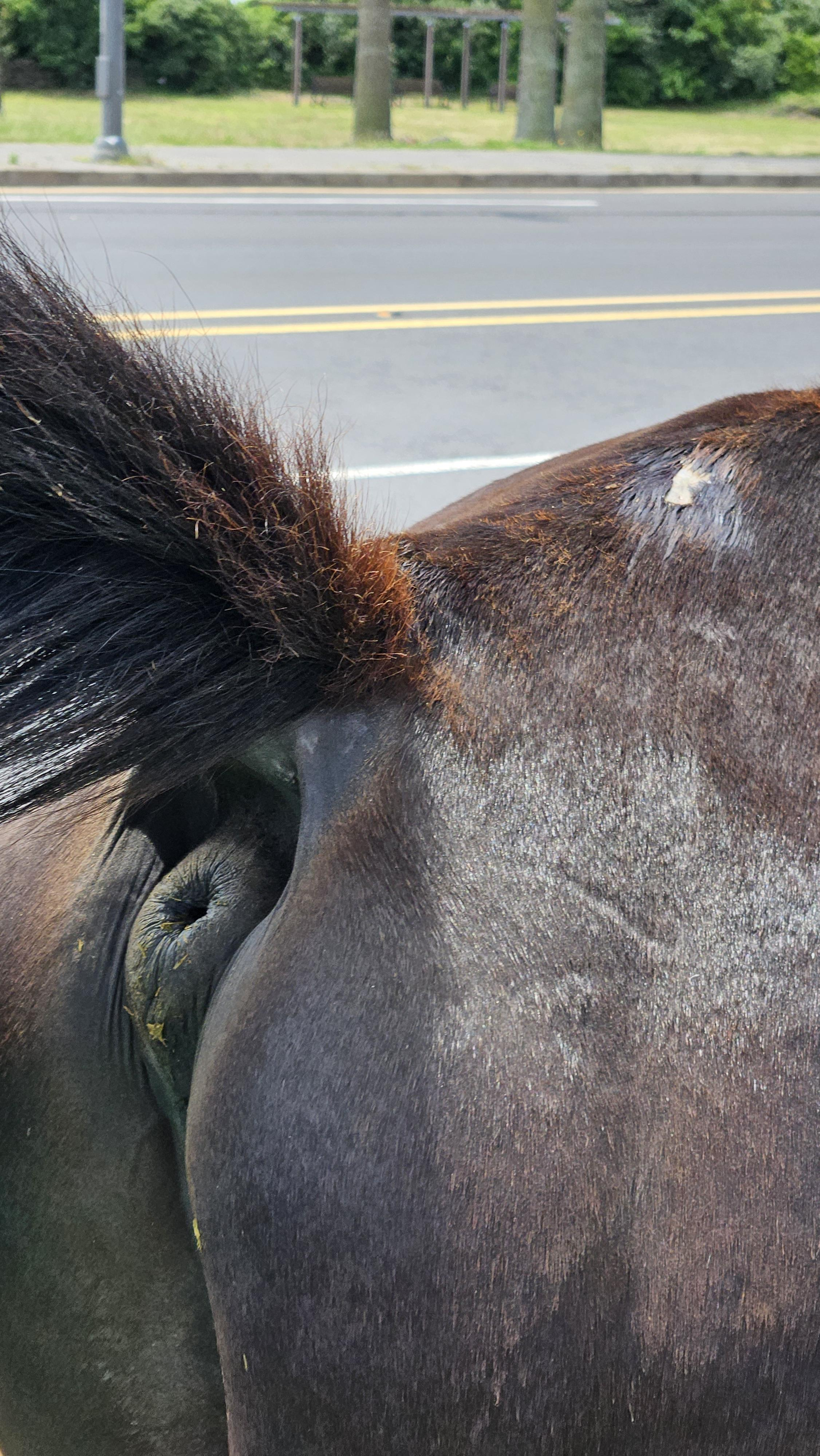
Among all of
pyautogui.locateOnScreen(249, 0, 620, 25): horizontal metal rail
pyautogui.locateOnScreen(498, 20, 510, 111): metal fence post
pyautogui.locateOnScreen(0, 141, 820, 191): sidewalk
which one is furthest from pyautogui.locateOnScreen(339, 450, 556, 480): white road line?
pyautogui.locateOnScreen(249, 0, 620, 25): horizontal metal rail

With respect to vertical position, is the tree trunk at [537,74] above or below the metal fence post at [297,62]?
below

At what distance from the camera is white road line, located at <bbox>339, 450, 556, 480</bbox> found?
19.9 ft

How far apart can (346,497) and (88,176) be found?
15.5 metres

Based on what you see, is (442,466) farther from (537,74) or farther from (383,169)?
(537,74)

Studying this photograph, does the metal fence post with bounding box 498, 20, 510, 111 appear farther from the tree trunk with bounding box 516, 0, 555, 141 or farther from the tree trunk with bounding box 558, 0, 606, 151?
the tree trunk with bounding box 558, 0, 606, 151

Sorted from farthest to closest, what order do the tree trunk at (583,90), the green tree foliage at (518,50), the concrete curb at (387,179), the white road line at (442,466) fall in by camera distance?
the green tree foliage at (518,50) → the tree trunk at (583,90) → the concrete curb at (387,179) → the white road line at (442,466)

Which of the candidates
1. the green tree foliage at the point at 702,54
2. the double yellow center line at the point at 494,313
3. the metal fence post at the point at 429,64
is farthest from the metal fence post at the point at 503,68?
the double yellow center line at the point at 494,313

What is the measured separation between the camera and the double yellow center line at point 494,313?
329 inches

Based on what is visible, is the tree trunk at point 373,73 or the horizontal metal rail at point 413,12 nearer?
the tree trunk at point 373,73

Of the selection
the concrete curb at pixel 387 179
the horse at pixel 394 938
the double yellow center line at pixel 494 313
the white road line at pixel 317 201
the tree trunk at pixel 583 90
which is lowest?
the horse at pixel 394 938

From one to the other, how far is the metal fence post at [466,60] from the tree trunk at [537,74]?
1284 cm

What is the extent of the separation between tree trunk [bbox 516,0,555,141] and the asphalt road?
9.50 meters

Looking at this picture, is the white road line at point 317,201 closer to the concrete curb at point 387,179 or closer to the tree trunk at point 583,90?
the concrete curb at point 387,179

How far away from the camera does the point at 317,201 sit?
585 inches
